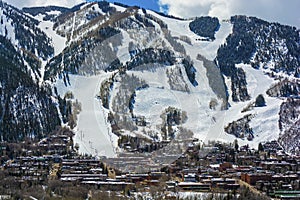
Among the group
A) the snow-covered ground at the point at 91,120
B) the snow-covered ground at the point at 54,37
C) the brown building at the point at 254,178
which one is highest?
the snow-covered ground at the point at 54,37

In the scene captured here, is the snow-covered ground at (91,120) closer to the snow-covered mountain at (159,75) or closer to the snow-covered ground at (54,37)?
the snow-covered mountain at (159,75)

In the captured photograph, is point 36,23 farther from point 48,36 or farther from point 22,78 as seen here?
point 22,78

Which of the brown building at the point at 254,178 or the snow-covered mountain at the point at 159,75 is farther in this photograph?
the snow-covered mountain at the point at 159,75

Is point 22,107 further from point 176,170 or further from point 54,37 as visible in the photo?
point 54,37

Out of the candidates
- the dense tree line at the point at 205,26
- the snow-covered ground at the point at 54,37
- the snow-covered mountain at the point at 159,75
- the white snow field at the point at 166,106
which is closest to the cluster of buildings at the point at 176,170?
the snow-covered mountain at the point at 159,75

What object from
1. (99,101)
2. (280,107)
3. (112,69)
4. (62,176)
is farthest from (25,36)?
(62,176)

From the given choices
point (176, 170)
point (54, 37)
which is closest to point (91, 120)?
point (176, 170)
